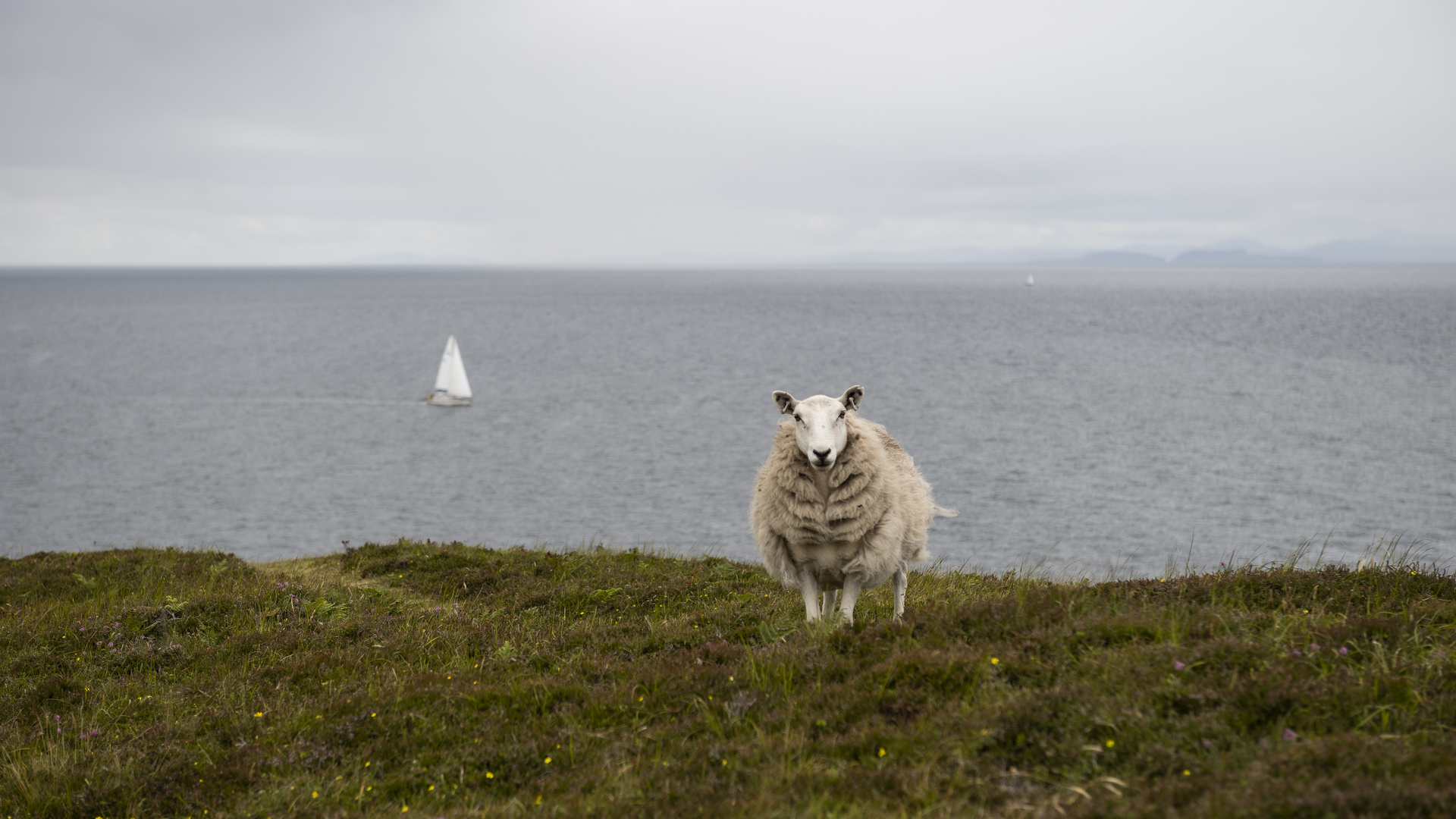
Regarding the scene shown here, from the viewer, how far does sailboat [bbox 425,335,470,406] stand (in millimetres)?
80375

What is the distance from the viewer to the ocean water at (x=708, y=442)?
4491cm

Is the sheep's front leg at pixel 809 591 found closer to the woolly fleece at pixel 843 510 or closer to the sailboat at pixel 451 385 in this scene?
the woolly fleece at pixel 843 510

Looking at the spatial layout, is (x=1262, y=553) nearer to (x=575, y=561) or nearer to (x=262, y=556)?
(x=575, y=561)

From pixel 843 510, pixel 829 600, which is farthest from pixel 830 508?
pixel 829 600

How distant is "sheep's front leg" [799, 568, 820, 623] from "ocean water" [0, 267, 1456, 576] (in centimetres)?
839

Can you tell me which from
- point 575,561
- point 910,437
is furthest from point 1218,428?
point 575,561

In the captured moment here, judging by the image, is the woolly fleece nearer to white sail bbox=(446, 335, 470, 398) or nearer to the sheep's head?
the sheep's head

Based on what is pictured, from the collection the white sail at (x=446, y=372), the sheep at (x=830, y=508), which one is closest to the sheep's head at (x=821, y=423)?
the sheep at (x=830, y=508)

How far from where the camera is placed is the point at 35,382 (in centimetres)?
9550

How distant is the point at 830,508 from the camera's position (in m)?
9.42

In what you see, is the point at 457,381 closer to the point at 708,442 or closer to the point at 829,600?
the point at 708,442

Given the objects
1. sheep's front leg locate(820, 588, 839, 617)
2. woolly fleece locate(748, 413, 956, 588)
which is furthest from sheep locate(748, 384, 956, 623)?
sheep's front leg locate(820, 588, 839, 617)

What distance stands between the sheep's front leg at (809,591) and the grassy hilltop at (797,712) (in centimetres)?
39

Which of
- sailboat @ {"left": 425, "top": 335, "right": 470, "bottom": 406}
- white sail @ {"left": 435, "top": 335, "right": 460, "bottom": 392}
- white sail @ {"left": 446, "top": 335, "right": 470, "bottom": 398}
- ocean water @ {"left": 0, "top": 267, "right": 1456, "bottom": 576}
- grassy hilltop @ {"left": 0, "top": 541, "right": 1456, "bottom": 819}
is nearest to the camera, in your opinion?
grassy hilltop @ {"left": 0, "top": 541, "right": 1456, "bottom": 819}
